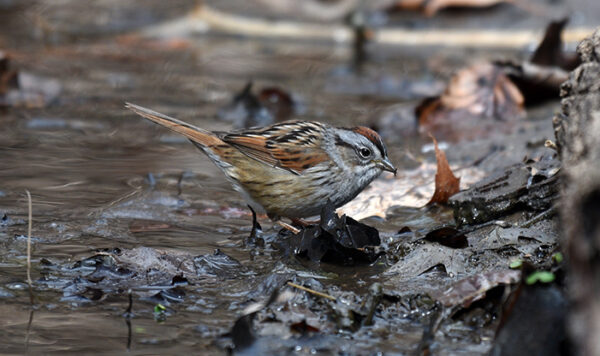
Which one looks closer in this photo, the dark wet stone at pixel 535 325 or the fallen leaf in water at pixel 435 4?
the dark wet stone at pixel 535 325

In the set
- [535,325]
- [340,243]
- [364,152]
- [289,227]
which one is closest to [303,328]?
[535,325]

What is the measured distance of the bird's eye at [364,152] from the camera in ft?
17.8

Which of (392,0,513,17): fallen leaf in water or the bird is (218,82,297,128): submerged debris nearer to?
the bird

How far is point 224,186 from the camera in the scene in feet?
20.9

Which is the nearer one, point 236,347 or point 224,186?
point 236,347

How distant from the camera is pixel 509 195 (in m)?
4.82

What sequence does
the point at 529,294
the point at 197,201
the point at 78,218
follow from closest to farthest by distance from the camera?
the point at 529,294 < the point at 78,218 < the point at 197,201

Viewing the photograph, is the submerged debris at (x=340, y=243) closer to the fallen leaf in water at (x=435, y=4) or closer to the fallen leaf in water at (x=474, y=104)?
the fallen leaf in water at (x=474, y=104)

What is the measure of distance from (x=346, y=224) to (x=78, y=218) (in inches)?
70.3

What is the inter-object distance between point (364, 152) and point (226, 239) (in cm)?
112

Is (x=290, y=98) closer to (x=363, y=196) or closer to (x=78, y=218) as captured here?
(x=363, y=196)

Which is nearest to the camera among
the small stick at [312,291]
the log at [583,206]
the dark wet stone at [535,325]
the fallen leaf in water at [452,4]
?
the log at [583,206]

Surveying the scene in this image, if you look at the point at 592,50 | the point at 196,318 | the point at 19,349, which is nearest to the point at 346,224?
the point at 196,318

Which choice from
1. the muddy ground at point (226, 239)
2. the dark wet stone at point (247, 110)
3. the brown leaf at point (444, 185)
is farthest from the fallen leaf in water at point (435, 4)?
the brown leaf at point (444, 185)
